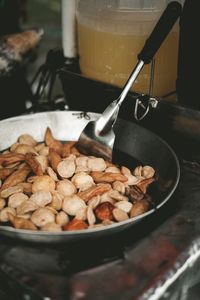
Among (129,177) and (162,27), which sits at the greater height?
(162,27)

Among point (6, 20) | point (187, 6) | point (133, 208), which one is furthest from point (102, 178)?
point (6, 20)

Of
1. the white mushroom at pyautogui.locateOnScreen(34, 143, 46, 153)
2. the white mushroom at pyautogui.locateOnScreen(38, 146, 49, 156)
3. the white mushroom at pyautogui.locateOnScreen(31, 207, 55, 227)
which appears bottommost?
the white mushroom at pyautogui.locateOnScreen(34, 143, 46, 153)

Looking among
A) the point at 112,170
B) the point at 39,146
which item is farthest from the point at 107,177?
the point at 39,146

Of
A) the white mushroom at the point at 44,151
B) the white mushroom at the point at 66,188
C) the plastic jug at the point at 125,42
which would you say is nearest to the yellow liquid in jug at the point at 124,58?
the plastic jug at the point at 125,42

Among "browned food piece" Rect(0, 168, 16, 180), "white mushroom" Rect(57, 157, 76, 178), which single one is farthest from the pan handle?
"browned food piece" Rect(0, 168, 16, 180)

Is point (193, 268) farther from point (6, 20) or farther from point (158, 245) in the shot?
point (6, 20)

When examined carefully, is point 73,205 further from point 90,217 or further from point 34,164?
point 34,164

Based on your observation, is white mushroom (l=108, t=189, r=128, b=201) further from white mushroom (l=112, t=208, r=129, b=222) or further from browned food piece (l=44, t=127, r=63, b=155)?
browned food piece (l=44, t=127, r=63, b=155)

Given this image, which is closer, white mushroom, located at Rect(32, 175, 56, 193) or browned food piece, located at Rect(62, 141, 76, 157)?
white mushroom, located at Rect(32, 175, 56, 193)
